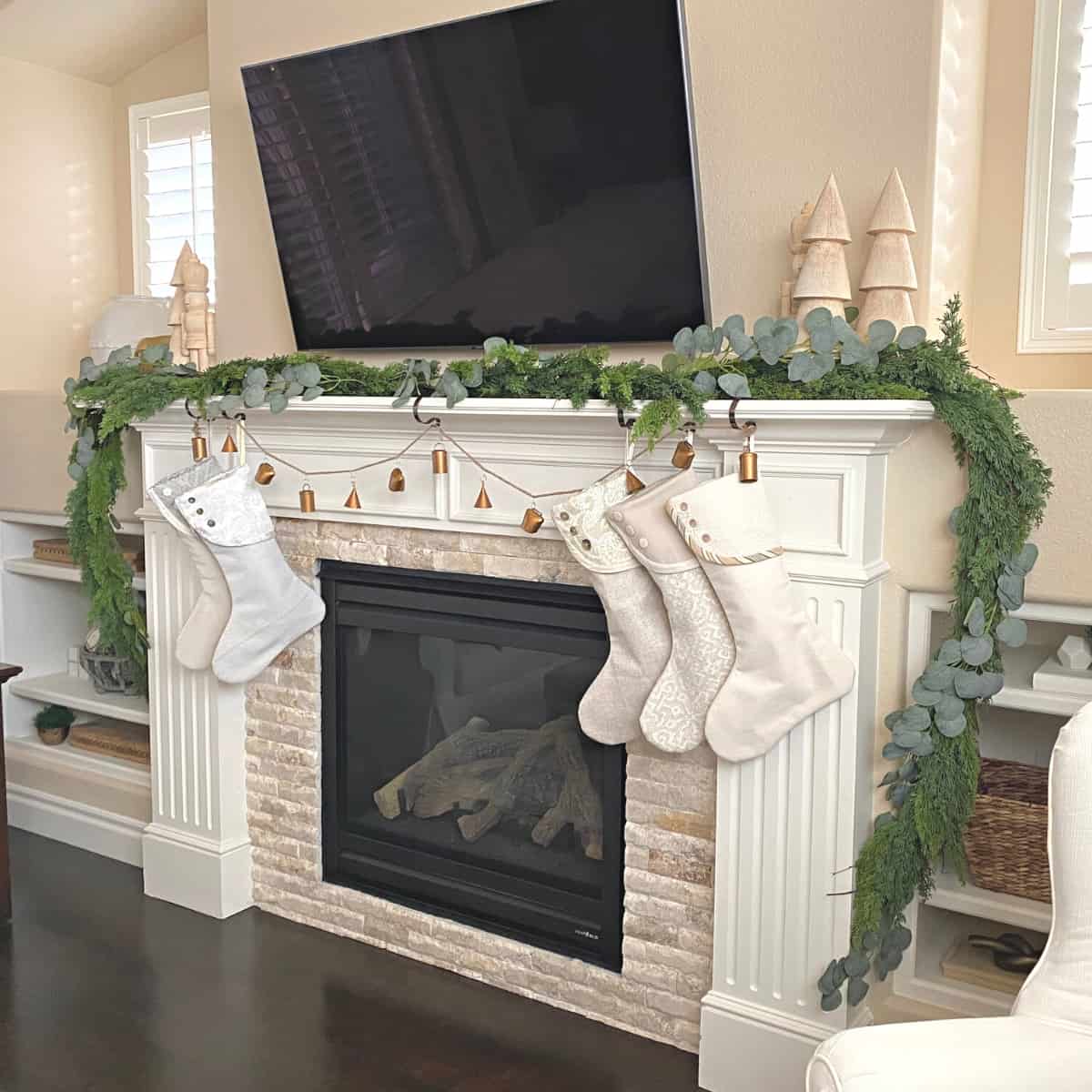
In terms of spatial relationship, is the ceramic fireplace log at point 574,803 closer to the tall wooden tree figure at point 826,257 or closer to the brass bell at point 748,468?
the brass bell at point 748,468

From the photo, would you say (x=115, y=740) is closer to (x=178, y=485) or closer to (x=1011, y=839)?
(x=178, y=485)

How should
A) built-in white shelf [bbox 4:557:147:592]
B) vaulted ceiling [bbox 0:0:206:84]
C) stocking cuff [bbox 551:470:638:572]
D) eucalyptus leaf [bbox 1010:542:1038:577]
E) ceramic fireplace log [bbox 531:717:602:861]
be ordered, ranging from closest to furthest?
1. eucalyptus leaf [bbox 1010:542:1038:577]
2. stocking cuff [bbox 551:470:638:572]
3. ceramic fireplace log [bbox 531:717:602:861]
4. built-in white shelf [bbox 4:557:147:592]
5. vaulted ceiling [bbox 0:0:206:84]

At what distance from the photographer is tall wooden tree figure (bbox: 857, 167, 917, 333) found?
2.19 m

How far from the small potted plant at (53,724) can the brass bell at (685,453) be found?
2.31 meters

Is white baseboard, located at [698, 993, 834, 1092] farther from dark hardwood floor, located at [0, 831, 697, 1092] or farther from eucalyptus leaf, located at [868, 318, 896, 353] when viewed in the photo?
eucalyptus leaf, located at [868, 318, 896, 353]

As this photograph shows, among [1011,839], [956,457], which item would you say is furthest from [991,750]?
[956,457]

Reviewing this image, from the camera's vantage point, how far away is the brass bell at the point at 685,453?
2213 mm

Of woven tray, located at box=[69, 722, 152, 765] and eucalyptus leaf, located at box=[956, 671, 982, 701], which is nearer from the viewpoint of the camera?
eucalyptus leaf, located at box=[956, 671, 982, 701]

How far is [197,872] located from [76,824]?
607 millimetres

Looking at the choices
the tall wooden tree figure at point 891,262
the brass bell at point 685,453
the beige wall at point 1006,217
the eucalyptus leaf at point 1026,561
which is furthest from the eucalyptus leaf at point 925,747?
the beige wall at point 1006,217

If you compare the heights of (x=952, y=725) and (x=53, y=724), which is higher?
(x=952, y=725)

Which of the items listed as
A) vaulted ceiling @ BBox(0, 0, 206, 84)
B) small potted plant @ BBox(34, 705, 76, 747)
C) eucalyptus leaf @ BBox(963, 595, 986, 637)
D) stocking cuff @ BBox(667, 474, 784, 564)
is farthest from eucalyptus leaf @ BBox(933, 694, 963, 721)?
vaulted ceiling @ BBox(0, 0, 206, 84)

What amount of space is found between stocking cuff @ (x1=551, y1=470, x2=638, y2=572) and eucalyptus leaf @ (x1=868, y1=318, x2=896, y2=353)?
50 cm

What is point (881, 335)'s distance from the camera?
2.08 m
